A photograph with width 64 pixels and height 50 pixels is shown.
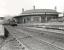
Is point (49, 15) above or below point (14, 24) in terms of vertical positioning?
above

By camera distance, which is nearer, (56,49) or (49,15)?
(56,49)

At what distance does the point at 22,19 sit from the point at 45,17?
1279 cm

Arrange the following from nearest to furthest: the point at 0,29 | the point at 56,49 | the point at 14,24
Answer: the point at 56,49 → the point at 0,29 → the point at 14,24

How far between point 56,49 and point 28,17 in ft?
161

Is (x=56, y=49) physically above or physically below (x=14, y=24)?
above

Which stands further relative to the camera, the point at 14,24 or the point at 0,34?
the point at 14,24

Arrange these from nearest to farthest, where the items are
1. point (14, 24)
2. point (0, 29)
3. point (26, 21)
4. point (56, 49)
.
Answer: point (56, 49)
point (0, 29)
point (14, 24)
point (26, 21)

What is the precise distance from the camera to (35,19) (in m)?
54.5

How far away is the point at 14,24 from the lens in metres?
53.8

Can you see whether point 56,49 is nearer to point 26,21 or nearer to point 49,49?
point 49,49

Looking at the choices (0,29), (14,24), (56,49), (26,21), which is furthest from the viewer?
(26,21)

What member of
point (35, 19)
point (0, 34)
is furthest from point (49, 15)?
point (0, 34)

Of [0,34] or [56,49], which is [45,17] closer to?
[0,34]

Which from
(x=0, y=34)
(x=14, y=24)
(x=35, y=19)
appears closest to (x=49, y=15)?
(x=35, y=19)
